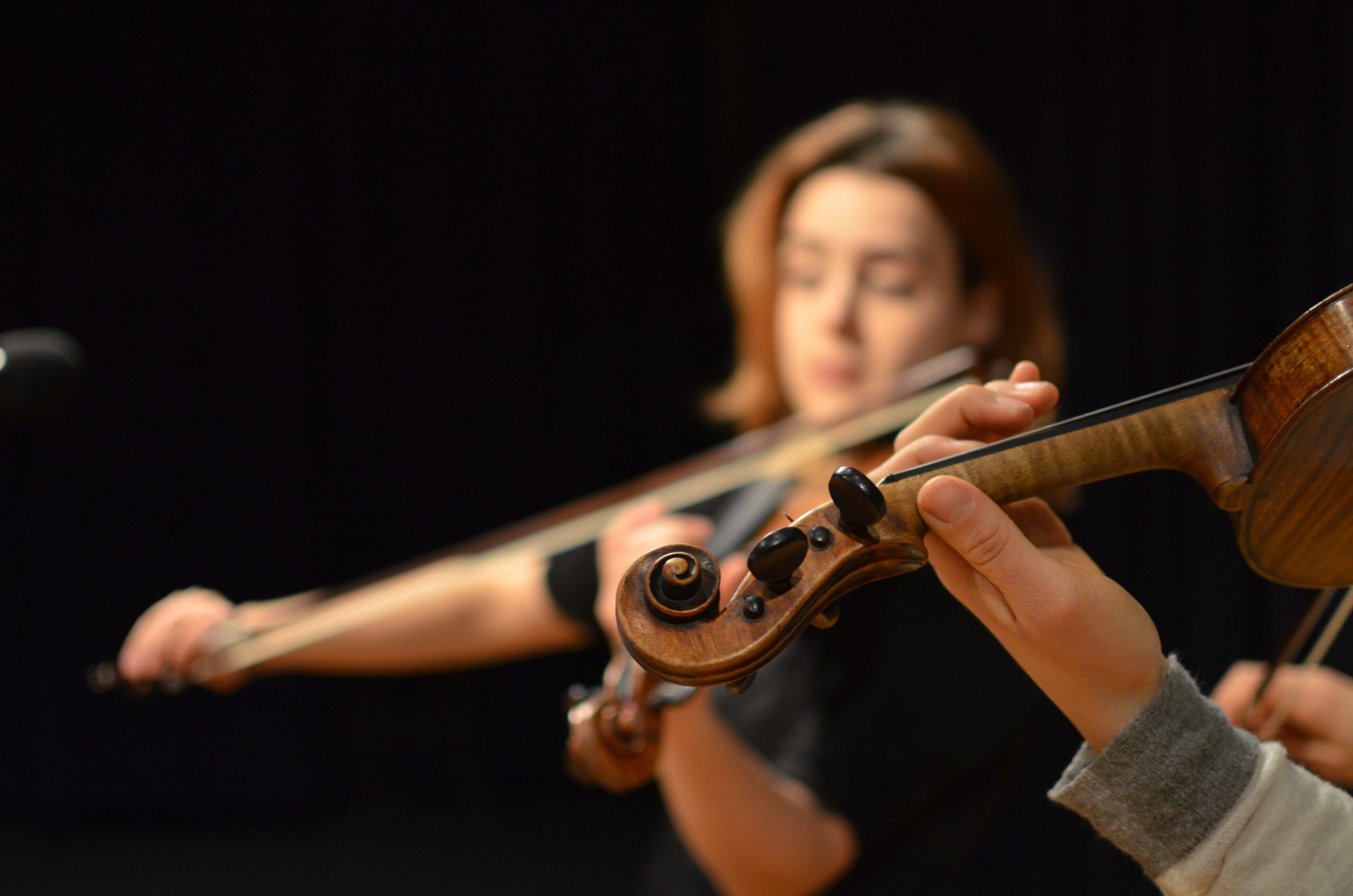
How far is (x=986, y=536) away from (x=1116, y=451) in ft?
0.24

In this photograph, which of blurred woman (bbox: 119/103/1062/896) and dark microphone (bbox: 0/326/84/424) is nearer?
dark microphone (bbox: 0/326/84/424)

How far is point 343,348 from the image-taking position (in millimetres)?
2621

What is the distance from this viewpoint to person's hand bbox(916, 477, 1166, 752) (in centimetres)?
40

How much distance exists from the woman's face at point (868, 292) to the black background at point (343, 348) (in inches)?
47.5

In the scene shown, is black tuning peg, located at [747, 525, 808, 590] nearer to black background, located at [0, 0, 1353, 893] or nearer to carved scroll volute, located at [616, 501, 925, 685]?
carved scroll volute, located at [616, 501, 925, 685]

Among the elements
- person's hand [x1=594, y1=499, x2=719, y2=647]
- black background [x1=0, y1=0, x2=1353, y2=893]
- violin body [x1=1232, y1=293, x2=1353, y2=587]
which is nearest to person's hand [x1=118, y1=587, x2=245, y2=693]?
person's hand [x1=594, y1=499, x2=719, y2=647]

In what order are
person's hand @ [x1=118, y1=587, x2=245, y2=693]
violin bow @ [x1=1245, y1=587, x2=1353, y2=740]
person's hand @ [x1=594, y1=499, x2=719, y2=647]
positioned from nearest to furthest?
violin bow @ [x1=1245, y1=587, x2=1353, y2=740] < person's hand @ [x1=594, y1=499, x2=719, y2=647] < person's hand @ [x1=118, y1=587, x2=245, y2=693]

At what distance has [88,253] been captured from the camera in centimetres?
249

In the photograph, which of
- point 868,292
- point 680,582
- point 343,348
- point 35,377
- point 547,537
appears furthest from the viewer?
point 343,348

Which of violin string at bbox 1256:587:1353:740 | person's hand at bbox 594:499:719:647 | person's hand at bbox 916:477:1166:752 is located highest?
person's hand at bbox 916:477:1166:752

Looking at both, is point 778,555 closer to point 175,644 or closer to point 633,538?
point 633,538

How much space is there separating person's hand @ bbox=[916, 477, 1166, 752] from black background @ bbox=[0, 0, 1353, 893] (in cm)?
178

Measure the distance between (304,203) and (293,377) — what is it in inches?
16.1

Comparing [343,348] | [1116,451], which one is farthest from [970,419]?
[343,348]
